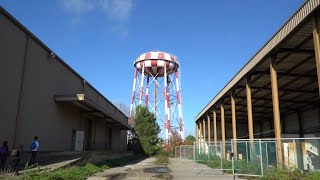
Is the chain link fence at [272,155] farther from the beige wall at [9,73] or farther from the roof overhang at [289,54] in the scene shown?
the beige wall at [9,73]

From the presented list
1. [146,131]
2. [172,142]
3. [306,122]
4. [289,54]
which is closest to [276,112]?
[289,54]

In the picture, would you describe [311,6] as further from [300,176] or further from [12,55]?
[12,55]

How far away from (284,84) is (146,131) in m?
36.7

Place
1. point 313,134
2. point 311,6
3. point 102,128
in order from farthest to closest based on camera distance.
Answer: point 102,128
point 313,134
point 311,6

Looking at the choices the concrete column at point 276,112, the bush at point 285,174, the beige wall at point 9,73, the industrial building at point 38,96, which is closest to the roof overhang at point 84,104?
the industrial building at point 38,96

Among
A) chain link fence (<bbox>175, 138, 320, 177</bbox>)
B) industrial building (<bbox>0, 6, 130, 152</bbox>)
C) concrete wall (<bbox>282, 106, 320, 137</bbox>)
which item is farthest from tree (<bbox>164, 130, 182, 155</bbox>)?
chain link fence (<bbox>175, 138, 320, 177</bbox>)

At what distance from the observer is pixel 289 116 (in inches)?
1892

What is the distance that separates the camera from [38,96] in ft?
81.4

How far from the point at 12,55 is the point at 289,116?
125 feet

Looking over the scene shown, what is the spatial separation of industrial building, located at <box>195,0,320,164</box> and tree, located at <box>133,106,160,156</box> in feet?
36.8

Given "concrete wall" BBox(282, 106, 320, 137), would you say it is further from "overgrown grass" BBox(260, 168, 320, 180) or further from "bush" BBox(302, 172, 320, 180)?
"bush" BBox(302, 172, 320, 180)

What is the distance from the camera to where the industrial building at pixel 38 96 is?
20.3 m

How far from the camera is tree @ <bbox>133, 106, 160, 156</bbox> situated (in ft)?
207

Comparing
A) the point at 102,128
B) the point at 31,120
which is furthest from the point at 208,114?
the point at 31,120
